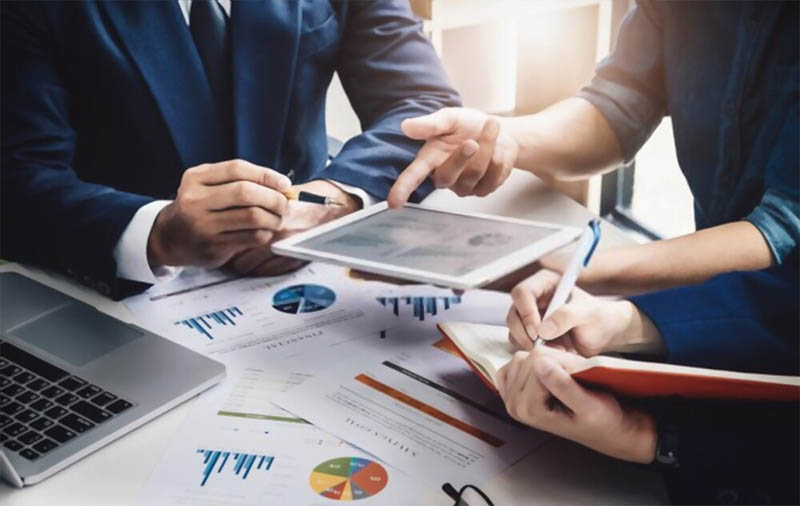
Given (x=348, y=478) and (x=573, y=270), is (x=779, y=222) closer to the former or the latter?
(x=573, y=270)

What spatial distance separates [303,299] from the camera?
77 cm

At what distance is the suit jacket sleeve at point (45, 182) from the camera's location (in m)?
0.78

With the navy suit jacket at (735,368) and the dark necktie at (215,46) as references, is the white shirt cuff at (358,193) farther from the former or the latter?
the navy suit jacket at (735,368)

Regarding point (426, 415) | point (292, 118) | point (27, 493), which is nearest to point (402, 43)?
point (292, 118)

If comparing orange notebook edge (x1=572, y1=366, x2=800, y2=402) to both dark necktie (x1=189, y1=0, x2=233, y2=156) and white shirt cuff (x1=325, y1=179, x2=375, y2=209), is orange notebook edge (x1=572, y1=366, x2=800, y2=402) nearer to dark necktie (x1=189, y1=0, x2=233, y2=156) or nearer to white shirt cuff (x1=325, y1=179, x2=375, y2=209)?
white shirt cuff (x1=325, y1=179, x2=375, y2=209)

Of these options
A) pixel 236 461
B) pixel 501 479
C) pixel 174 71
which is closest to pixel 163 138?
pixel 174 71

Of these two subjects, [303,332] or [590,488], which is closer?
[590,488]

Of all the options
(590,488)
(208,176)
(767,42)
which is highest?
(767,42)

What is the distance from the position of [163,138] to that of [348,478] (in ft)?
1.69

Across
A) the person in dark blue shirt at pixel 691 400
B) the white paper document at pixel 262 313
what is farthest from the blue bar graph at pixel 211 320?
the person in dark blue shirt at pixel 691 400

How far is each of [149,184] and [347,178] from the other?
24cm

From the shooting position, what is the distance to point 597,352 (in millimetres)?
584

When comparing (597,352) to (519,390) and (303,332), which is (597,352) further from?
(303,332)

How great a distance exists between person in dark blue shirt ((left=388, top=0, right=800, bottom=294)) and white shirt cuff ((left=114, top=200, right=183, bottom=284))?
267mm
